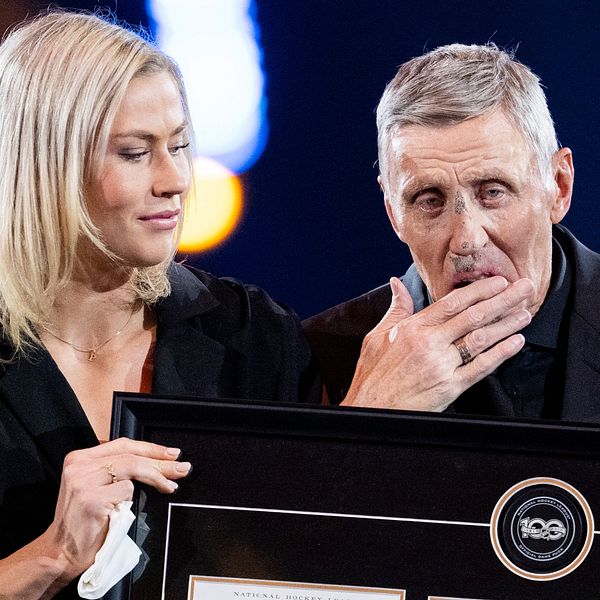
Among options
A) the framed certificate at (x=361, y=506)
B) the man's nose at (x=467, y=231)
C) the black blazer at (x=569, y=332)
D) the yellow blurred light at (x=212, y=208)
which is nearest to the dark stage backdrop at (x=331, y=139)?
the yellow blurred light at (x=212, y=208)

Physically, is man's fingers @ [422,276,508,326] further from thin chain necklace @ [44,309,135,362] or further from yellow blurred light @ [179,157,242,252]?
yellow blurred light @ [179,157,242,252]

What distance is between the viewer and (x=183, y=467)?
1.31 m

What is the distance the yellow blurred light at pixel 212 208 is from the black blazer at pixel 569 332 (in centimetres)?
40

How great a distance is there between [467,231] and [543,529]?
58 centimetres

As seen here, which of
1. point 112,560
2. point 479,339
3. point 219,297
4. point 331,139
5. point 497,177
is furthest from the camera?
point 331,139

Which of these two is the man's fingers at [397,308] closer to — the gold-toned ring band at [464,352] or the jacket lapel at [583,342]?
the gold-toned ring band at [464,352]

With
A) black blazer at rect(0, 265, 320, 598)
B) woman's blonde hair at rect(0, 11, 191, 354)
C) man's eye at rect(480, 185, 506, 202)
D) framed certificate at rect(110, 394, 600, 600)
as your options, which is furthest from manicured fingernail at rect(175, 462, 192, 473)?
man's eye at rect(480, 185, 506, 202)

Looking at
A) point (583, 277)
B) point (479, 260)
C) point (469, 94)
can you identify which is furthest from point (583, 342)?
point (469, 94)

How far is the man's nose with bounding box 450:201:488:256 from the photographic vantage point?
1721mm

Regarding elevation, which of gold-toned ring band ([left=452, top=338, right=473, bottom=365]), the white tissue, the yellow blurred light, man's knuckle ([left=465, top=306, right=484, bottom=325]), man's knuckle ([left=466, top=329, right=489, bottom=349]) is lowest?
the white tissue

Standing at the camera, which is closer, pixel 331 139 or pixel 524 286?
pixel 524 286

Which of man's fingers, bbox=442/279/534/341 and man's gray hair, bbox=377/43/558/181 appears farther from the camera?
man's gray hair, bbox=377/43/558/181

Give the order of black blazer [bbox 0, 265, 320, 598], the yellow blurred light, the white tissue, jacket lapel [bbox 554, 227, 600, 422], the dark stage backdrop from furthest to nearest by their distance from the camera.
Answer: the yellow blurred light
the dark stage backdrop
jacket lapel [bbox 554, 227, 600, 422]
black blazer [bbox 0, 265, 320, 598]
the white tissue

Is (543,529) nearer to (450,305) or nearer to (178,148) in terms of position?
(450,305)
